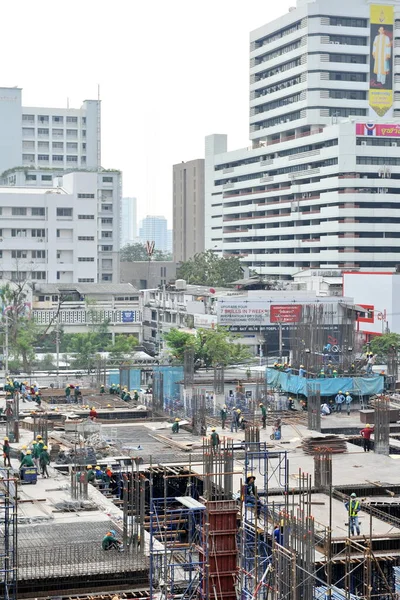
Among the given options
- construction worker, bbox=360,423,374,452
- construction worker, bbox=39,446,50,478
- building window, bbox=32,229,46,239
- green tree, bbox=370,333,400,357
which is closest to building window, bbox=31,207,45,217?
building window, bbox=32,229,46,239

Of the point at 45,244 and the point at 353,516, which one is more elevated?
the point at 45,244

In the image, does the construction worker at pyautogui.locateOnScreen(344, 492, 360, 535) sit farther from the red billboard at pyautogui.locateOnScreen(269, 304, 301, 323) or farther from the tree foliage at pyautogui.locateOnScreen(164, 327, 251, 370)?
the red billboard at pyautogui.locateOnScreen(269, 304, 301, 323)

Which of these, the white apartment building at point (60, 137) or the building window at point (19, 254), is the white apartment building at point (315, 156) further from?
the white apartment building at point (60, 137)

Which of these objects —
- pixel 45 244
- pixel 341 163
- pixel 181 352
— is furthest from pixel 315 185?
pixel 181 352

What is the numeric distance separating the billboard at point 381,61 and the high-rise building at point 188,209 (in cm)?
4044

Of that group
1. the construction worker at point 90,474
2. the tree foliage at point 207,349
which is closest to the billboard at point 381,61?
the tree foliage at point 207,349

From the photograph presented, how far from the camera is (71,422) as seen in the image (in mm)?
45281

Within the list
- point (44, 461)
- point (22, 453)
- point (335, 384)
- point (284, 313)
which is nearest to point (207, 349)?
point (284, 313)

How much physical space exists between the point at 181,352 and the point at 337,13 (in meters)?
51.9

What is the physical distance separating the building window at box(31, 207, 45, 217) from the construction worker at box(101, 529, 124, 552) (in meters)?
71.3

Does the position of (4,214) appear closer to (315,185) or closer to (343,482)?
(315,185)

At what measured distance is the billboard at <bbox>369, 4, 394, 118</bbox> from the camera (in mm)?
106938

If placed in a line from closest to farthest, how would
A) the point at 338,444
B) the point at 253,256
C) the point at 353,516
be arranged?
the point at 353,516 < the point at 338,444 < the point at 253,256

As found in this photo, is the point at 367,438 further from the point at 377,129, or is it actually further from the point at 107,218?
the point at 107,218
